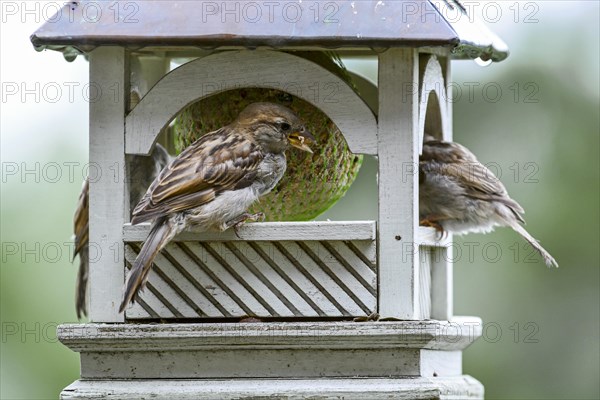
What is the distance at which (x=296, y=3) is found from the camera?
441 cm

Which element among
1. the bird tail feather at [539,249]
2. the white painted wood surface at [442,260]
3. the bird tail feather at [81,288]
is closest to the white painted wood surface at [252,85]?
the white painted wood surface at [442,260]

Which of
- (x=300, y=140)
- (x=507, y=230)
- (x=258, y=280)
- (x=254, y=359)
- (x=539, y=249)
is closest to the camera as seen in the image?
(x=254, y=359)

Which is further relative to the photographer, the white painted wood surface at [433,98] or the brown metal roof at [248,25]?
the white painted wood surface at [433,98]

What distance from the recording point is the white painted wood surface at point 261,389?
4352mm

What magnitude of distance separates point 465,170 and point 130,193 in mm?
1662

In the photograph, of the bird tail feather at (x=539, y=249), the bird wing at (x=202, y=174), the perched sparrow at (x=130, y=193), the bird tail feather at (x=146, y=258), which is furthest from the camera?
the bird tail feather at (x=539, y=249)

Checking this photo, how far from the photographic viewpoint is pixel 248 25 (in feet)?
14.3

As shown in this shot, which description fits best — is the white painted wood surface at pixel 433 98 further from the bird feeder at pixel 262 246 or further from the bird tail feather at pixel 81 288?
the bird tail feather at pixel 81 288

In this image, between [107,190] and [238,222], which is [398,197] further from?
[107,190]

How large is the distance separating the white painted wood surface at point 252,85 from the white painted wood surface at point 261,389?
33.1 inches

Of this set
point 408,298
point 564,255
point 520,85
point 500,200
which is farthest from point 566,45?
point 408,298

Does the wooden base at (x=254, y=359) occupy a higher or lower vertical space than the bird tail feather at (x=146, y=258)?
lower

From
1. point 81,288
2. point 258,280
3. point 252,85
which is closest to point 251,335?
point 258,280

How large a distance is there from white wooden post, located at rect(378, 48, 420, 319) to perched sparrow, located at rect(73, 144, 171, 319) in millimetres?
977
